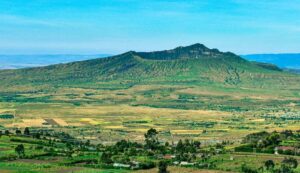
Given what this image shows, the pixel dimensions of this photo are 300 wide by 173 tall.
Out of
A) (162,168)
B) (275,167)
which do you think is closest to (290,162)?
(275,167)

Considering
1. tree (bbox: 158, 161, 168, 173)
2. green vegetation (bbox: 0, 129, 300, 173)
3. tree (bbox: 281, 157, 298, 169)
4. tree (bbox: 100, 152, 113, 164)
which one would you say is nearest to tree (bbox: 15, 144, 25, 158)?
green vegetation (bbox: 0, 129, 300, 173)

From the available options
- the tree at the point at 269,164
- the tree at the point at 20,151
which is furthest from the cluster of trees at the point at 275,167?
the tree at the point at 20,151

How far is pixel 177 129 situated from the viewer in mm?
181125

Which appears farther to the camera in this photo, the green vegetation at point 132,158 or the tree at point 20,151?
the tree at point 20,151

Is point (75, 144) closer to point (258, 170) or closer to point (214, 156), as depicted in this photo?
point (214, 156)

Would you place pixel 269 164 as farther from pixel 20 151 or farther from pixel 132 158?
pixel 20 151

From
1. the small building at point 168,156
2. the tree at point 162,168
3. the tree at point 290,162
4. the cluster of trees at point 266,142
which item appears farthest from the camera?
the cluster of trees at point 266,142

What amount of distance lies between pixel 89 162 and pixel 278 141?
1649 inches

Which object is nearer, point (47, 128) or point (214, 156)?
point (214, 156)

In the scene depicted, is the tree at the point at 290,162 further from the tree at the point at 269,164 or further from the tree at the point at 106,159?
the tree at the point at 106,159

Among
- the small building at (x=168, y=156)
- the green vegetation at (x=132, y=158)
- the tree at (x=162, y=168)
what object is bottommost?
the small building at (x=168, y=156)

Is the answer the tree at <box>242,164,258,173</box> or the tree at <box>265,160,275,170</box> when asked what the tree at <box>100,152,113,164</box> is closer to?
the tree at <box>242,164,258,173</box>

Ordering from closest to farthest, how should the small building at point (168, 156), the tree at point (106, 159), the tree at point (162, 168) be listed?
1. the tree at point (162, 168)
2. the tree at point (106, 159)
3. the small building at point (168, 156)

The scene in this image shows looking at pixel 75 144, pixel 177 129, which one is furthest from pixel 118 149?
pixel 177 129
